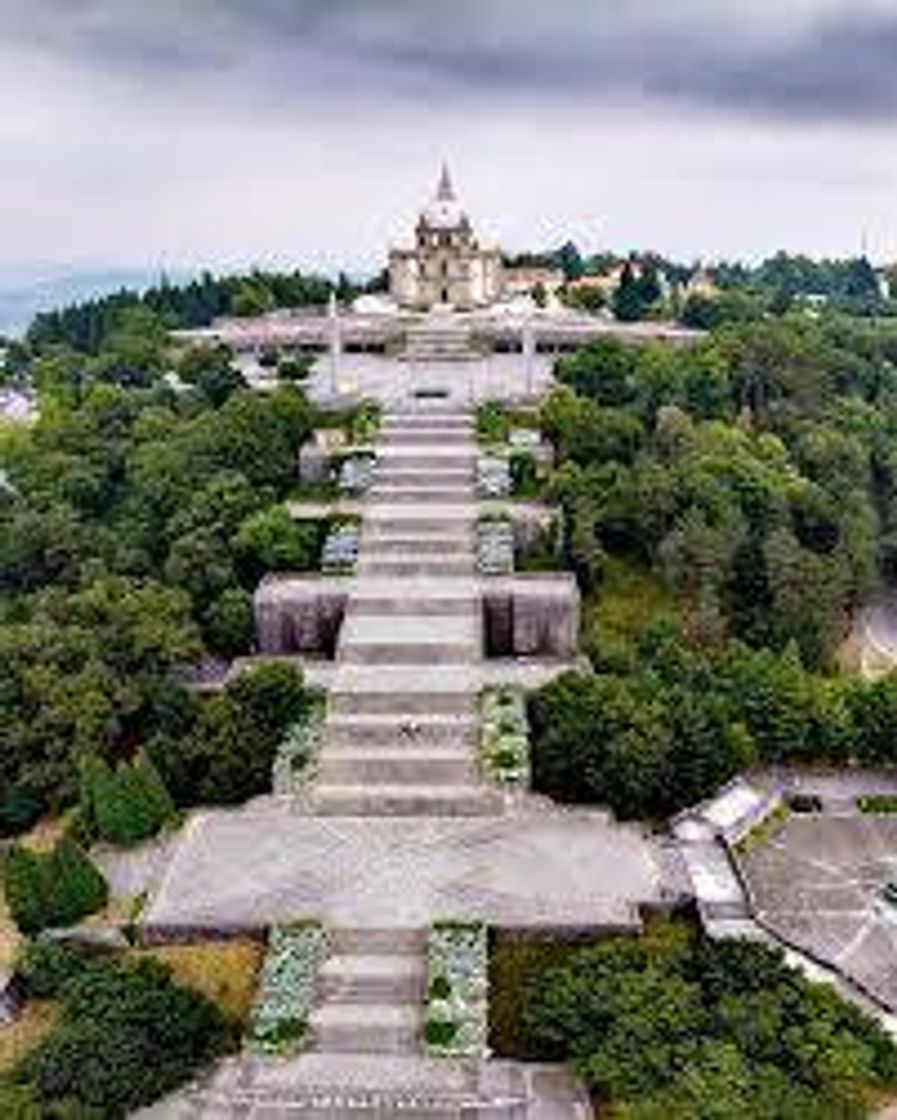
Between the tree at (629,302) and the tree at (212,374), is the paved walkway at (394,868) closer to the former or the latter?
the tree at (212,374)

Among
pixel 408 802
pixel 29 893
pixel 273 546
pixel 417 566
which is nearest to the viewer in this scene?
pixel 29 893

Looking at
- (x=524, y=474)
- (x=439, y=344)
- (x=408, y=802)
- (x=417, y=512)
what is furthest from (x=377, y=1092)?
(x=439, y=344)

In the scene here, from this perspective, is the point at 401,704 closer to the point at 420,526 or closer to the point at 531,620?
the point at 531,620

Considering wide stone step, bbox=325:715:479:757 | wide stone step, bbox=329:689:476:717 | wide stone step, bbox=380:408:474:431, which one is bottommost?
wide stone step, bbox=325:715:479:757

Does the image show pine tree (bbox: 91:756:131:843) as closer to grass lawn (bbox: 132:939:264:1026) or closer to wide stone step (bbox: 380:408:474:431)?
grass lawn (bbox: 132:939:264:1026)

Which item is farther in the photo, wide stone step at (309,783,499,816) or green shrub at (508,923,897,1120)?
wide stone step at (309,783,499,816)

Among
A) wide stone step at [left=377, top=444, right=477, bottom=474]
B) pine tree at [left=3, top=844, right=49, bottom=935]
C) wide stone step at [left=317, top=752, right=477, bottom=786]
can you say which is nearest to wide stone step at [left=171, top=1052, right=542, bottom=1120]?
pine tree at [left=3, top=844, right=49, bottom=935]
